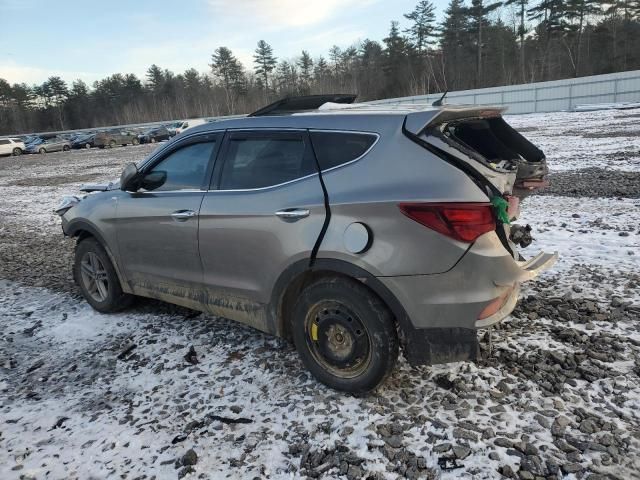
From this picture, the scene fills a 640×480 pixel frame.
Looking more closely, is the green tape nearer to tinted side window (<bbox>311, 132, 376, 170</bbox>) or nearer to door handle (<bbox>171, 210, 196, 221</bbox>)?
tinted side window (<bbox>311, 132, 376, 170</bbox>)

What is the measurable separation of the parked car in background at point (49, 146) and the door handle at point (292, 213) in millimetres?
45105

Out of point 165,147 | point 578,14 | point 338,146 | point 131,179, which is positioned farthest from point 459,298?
point 578,14

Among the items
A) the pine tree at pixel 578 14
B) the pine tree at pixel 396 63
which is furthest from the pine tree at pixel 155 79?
the pine tree at pixel 578 14

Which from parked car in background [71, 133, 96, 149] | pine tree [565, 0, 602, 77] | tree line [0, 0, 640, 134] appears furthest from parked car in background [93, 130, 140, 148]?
pine tree [565, 0, 602, 77]

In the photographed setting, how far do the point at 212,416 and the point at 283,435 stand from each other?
1.72 ft

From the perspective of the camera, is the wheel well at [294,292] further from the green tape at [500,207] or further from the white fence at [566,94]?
the white fence at [566,94]

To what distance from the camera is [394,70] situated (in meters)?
73.9

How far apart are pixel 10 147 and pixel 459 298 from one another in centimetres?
4559

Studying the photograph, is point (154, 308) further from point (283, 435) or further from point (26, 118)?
point (26, 118)

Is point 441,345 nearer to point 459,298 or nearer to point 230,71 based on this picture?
point 459,298

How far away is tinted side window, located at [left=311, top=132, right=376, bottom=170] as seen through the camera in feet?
9.82

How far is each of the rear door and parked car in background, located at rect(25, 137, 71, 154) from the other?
4445cm

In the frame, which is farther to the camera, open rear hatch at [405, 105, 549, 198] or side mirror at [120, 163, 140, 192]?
side mirror at [120, 163, 140, 192]

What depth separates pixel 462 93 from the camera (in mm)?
44406
